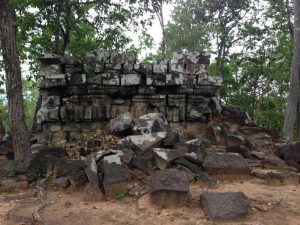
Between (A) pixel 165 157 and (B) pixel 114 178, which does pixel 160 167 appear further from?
(B) pixel 114 178

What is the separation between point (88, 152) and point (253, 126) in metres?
4.94

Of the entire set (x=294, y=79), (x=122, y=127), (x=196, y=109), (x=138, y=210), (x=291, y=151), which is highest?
(x=294, y=79)

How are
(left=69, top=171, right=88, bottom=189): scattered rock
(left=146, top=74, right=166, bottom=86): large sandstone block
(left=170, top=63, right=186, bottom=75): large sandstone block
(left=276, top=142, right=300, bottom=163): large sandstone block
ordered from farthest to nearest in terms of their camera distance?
(left=170, top=63, right=186, bottom=75): large sandstone block, (left=146, top=74, right=166, bottom=86): large sandstone block, (left=276, top=142, right=300, bottom=163): large sandstone block, (left=69, top=171, right=88, bottom=189): scattered rock

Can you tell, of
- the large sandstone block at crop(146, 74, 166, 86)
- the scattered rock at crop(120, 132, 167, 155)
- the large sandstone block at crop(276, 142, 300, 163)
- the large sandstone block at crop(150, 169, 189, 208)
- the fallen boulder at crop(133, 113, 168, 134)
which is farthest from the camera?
the large sandstone block at crop(146, 74, 166, 86)

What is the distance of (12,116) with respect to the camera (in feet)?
21.5

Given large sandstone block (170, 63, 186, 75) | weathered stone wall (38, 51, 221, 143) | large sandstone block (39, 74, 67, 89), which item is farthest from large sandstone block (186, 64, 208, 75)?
large sandstone block (39, 74, 67, 89)

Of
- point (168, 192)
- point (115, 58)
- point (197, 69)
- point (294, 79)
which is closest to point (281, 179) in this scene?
point (168, 192)

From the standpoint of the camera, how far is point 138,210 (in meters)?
4.51

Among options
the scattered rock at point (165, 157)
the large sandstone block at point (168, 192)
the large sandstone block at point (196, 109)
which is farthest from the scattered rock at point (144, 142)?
the large sandstone block at point (196, 109)

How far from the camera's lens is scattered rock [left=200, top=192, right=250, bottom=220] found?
4055mm

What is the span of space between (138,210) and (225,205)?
117 centimetres

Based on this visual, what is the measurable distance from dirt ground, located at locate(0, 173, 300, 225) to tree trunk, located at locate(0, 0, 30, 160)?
59.4 inches

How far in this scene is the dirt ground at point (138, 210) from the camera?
13.6 feet

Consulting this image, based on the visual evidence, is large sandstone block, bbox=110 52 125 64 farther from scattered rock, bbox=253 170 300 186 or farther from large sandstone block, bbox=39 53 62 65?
scattered rock, bbox=253 170 300 186
